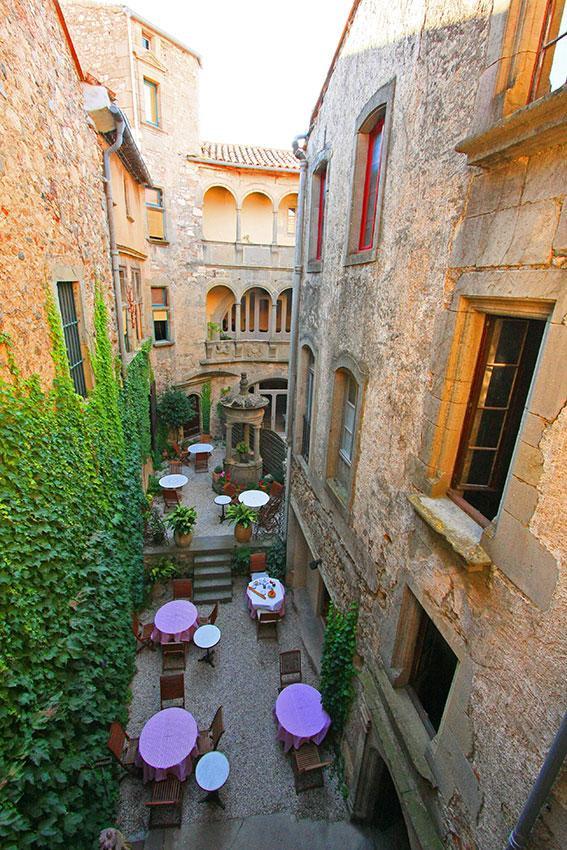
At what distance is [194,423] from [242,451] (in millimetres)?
5204

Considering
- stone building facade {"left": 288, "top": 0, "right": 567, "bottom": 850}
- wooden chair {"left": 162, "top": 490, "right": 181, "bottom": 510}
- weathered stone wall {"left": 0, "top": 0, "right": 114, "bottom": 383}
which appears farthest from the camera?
wooden chair {"left": 162, "top": 490, "right": 181, "bottom": 510}

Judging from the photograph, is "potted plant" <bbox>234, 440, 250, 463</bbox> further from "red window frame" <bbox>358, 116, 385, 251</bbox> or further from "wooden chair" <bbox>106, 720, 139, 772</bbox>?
"red window frame" <bbox>358, 116, 385, 251</bbox>

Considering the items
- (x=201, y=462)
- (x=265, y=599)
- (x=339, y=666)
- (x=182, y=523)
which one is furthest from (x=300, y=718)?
(x=201, y=462)

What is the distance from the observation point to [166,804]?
6434 mm

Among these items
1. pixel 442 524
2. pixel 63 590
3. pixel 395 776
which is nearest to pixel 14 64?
pixel 63 590

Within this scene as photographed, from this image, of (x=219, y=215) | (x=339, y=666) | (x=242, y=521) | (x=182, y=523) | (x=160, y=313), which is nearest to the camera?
(x=339, y=666)

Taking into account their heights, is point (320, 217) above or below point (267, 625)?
above

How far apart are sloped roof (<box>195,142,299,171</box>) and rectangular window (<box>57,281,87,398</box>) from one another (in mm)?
13395

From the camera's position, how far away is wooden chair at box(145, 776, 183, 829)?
6.31m

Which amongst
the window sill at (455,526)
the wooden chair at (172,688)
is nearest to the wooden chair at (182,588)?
the wooden chair at (172,688)

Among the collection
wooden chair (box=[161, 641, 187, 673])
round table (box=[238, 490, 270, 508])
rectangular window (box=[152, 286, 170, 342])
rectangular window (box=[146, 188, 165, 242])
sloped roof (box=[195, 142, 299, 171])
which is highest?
sloped roof (box=[195, 142, 299, 171])

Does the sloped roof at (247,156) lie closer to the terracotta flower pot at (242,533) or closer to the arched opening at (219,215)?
the arched opening at (219,215)

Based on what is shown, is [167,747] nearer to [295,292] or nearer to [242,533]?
[242,533]

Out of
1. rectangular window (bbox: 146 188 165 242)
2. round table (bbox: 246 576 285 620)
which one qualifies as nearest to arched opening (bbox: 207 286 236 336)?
rectangular window (bbox: 146 188 165 242)
